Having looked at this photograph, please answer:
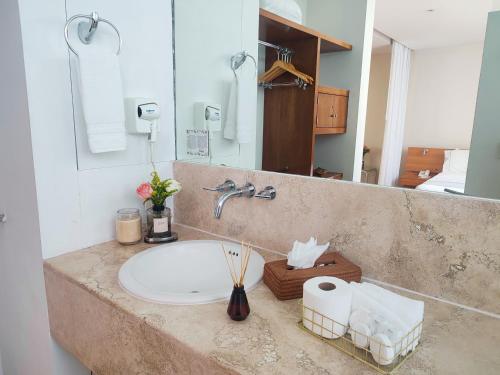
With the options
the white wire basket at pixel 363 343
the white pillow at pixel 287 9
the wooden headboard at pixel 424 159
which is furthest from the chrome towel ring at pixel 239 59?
the white wire basket at pixel 363 343

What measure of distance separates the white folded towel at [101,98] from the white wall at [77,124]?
0.06 metres

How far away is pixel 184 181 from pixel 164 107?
307mm

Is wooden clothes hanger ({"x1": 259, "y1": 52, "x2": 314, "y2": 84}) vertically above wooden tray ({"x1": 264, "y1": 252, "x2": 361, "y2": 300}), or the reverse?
wooden clothes hanger ({"x1": 259, "y1": 52, "x2": 314, "y2": 84})

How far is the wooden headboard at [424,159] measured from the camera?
2.92 feet

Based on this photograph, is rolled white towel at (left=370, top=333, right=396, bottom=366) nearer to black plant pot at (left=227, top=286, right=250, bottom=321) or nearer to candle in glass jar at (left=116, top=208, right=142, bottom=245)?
black plant pot at (left=227, top=286, right=250, bottom=321)

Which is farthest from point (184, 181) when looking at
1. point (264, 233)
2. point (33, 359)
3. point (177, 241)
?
point (33, 359)

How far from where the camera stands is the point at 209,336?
28.0 inches

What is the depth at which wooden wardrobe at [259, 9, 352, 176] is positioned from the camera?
1.06m

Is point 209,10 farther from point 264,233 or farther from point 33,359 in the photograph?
point 33,359

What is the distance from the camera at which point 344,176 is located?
1.03 meters

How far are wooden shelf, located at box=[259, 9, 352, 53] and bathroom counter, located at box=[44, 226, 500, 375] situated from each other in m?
0.73

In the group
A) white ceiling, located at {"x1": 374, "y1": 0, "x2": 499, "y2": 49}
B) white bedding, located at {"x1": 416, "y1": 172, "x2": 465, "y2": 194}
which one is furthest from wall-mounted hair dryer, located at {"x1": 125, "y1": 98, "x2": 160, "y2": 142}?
white bedding, located at {"x1": 416, "y1": 172, "x2": 465, "y2": 194}

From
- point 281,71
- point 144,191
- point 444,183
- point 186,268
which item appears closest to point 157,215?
point 144,191

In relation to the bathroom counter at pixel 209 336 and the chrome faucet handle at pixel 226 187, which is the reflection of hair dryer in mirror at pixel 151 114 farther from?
the bathroom counter at pixel 209 336
